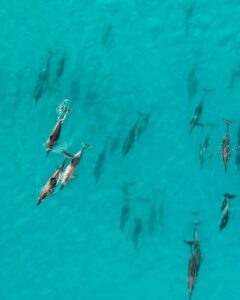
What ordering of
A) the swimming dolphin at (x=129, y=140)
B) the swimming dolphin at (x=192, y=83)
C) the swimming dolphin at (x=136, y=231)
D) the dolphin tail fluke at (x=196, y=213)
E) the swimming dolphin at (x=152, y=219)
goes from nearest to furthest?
the dolphin tail fluke at (x=196, y=213)
the swimming dolphin at (x=129, y=140)
the swimming dolphin at (x=192, y=83)
the swimming dolphin at (x=136, y=231)
the swimming dolphin at (x=152, y=219)

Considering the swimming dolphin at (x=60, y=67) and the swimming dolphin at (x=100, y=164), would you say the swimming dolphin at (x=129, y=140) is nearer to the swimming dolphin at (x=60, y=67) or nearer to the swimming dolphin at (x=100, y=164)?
the swimming dolphin at (x=100, y=164)

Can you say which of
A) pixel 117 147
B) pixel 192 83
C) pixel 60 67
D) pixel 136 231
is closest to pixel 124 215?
pixel 136 231

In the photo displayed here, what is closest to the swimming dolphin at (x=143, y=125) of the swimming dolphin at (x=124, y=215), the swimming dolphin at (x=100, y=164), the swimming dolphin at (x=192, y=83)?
the swimming dolphin at (x=100, y=164)

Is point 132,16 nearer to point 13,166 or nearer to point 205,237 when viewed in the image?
point 13,166

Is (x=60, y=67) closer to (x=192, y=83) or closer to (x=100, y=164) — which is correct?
(x=100, y=164)

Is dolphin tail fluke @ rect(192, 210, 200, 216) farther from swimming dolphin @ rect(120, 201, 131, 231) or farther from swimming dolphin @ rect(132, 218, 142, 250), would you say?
swimming dolphin @ rect(120, 201, 131, 231)

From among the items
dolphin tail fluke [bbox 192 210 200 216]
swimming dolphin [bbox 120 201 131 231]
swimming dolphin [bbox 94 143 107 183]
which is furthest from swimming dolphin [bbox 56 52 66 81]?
dolphin tail fluke [bbox 192 210 200 216]

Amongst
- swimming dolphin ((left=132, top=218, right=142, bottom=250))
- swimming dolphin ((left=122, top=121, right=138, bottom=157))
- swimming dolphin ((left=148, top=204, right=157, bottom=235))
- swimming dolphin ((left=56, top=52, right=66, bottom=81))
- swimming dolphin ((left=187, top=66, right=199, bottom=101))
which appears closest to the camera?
swimming dolphin ((left=56, top=52, right=66, bottom=81))

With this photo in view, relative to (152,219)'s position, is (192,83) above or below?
above

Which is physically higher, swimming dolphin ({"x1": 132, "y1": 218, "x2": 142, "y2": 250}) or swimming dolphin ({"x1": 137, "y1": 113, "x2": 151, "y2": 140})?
swimming dolphin ({"x1": 137, "y1": 113, "x2": 151, "y2": 140})
